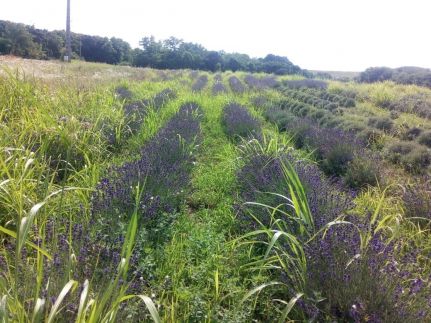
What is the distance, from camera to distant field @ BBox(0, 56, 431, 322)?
5.92 ft

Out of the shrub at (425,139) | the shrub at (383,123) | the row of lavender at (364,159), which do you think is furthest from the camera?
the shrub at (383,123)

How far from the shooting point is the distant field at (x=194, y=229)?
1806 millimetres

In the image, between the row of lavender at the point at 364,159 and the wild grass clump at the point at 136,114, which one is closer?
the row of lavender at the point at 364,159

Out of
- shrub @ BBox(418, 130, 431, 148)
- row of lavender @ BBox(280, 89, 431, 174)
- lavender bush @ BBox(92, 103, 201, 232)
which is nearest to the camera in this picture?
lavender bush @ BBox(92, 103, 201, 232)

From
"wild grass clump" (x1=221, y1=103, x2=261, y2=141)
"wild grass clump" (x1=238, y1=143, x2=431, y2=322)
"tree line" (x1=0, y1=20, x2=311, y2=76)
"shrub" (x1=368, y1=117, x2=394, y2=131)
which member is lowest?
"wild grass clump" (x1=238, y1=143, x2=431, y2=322)

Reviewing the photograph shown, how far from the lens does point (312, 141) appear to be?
6.84 meters

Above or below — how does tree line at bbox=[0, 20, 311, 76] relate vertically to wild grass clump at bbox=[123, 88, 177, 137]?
above

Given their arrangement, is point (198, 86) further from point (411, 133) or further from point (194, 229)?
point (194, 229)

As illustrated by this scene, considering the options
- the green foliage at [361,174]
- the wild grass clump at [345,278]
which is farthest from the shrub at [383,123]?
the wild grass clump at [345,278]

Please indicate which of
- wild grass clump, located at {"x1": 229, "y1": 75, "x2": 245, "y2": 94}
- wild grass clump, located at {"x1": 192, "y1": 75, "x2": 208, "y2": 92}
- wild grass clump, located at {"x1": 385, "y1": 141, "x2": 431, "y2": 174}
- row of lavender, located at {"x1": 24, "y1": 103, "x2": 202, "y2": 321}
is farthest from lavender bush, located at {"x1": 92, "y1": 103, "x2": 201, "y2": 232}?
wild grass clump, located at {"x1": 229, "y1": 75, "x2": 245, "y2": 94}

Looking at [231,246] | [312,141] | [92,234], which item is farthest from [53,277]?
[312,141]

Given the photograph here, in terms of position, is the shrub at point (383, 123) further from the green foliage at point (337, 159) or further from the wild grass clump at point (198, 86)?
the wild grass clump at point (198, 86)

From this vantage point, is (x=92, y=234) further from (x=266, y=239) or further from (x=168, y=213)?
(x=266, y=239)

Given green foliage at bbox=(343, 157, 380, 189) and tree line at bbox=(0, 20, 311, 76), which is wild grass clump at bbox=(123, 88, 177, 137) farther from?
tree line at bbox=(0, 20, 311, 76)
